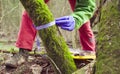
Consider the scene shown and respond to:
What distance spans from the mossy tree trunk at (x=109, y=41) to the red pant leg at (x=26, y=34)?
1541mm

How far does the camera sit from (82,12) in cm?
272

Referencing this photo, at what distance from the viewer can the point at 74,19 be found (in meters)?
2.56

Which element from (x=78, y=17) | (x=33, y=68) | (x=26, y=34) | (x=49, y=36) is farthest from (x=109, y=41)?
(x=33, y=68)

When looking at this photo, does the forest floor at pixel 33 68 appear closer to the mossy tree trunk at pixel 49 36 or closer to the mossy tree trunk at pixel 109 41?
the mossy tree trunk at pixel 49 36

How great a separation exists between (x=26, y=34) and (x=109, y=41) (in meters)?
1.65

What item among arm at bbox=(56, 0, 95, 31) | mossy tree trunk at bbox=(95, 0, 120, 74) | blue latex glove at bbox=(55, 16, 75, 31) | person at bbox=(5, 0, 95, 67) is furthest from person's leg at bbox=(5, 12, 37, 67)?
mossy tree trunk at bbox=(95, 0, 120, 74)

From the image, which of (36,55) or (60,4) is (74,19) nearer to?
(36,55)

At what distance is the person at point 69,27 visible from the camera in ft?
8.17

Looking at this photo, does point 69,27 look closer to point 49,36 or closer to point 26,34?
point 49,36

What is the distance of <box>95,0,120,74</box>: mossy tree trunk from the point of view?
1.59 metres

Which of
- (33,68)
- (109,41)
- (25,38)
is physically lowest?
(33,68)

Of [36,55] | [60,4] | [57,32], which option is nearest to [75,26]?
[57,32]

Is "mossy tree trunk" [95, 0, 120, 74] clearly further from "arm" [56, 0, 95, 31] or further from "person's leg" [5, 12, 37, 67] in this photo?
"person's leg" [5, 12, 37, 67]

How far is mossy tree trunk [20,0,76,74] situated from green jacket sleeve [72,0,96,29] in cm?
28
